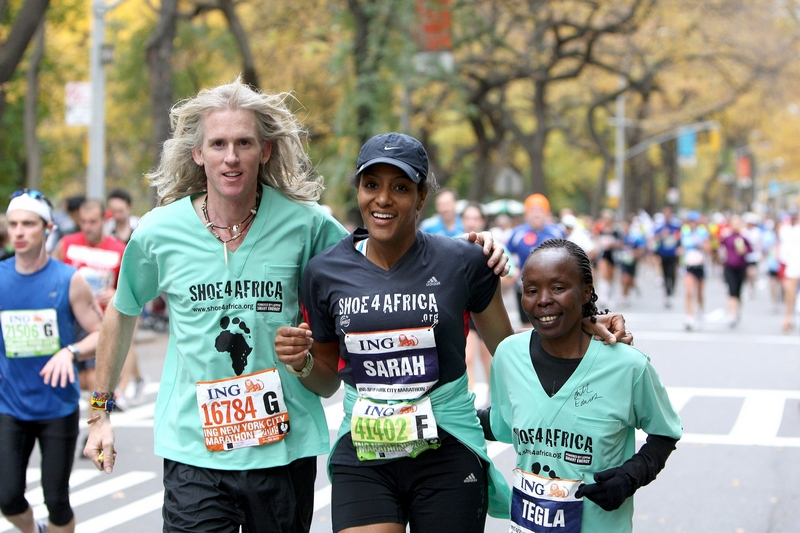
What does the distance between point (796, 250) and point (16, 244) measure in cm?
1426

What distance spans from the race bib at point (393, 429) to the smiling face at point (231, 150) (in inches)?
33.8

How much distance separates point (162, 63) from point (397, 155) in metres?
15.4

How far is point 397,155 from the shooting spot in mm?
3412

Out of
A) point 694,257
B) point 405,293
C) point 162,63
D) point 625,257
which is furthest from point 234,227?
point 625,257

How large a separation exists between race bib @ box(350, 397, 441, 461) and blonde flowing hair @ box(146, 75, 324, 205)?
919 millimetres

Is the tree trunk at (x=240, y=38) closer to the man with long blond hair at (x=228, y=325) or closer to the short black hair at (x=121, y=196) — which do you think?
the short black hair at (x=121, y=196)

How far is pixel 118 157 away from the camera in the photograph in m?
47.7

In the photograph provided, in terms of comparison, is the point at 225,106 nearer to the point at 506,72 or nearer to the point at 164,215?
the point at 164,215

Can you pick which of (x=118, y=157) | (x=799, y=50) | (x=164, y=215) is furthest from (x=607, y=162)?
(x=164, y=215)

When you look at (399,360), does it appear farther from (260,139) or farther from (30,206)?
(30,206)

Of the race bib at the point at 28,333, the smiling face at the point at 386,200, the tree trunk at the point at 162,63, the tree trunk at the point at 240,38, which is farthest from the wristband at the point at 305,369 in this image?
the tree trunk at the point at 240,38

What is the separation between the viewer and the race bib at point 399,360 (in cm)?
343

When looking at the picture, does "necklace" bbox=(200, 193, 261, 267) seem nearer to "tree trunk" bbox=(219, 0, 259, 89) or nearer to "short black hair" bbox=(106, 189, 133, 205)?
"short black hair" bbox=(106, 189, 133, 205)

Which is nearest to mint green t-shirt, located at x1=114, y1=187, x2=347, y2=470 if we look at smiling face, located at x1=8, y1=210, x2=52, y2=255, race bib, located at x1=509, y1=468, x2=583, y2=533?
race bib, located at x1=509, y1=468, x2=583, y2=533
